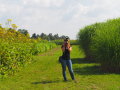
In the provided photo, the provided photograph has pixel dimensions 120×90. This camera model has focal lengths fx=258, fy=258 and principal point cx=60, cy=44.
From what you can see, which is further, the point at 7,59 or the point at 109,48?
the point at 109,48

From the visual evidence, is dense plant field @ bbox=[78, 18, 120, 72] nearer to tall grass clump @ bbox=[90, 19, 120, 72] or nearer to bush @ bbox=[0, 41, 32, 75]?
tall grass clump @ bbox=[90, 19, 120, 72]

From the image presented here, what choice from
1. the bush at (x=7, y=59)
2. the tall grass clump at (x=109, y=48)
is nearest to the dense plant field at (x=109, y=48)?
the tall grass clump at (x=109, y=48)

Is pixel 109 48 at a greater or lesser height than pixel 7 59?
greater

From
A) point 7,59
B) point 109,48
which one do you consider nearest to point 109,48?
point 109,48

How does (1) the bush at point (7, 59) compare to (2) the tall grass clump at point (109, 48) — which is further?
(2) the tall grass clump at point (109, 48)

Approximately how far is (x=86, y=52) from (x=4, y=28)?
24.8 ft

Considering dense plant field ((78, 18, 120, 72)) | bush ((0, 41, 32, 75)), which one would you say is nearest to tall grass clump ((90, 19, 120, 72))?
dense plant field ((78, 18, 120, 72))

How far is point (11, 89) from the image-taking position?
9336mm

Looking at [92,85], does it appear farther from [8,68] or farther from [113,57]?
[8,68]

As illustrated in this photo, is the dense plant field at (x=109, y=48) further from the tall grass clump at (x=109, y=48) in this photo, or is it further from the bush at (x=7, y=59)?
the bush at (x=7, y=59)

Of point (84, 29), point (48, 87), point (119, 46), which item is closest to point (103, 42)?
point (119, 46)

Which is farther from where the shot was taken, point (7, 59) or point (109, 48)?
point (109, 48)

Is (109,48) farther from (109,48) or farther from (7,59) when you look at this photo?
(7,59)

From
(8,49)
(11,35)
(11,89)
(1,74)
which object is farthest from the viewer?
(11,35)
